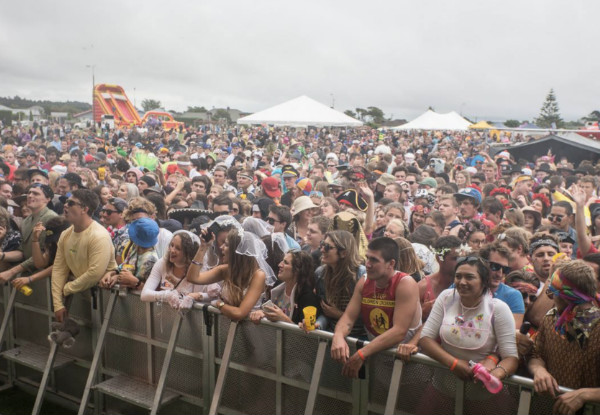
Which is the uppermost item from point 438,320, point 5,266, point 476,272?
point 476,272

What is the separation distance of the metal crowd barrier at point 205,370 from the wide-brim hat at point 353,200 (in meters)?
3.70

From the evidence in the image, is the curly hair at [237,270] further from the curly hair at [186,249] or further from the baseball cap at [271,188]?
the baseball cap at [271,188]

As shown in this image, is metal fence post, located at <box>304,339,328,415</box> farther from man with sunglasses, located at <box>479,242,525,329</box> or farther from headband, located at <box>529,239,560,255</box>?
headband, located at <box>529,239,560,255</box>

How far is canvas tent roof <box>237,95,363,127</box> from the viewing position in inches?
774

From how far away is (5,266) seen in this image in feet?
19.9

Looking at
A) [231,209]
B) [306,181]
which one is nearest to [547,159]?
[306,181]

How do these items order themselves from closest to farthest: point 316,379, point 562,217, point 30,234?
point 316,379, point 30,234, point 562,217

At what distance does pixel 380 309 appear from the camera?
3900 millimetres

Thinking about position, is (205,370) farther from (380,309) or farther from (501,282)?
(501,282)

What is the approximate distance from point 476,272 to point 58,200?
6632 millimetres

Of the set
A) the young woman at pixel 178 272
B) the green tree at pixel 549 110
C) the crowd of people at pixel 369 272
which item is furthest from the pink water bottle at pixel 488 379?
the green tree at pixel 549 110

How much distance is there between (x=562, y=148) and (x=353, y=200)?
1426 cm

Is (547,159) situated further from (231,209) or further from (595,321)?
(595,321)

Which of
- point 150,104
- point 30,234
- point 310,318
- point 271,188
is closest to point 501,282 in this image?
point 310,318
